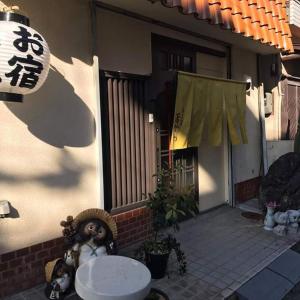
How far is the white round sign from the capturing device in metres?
3.23

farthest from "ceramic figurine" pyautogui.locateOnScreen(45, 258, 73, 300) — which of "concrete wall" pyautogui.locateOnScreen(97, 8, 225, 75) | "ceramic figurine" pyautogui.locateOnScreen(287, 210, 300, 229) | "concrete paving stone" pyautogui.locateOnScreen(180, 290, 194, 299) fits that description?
"ceramic figurine" pyautogui.locateOnScreen(287, 210, 300, 229)

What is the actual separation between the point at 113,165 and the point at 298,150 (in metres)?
4.97

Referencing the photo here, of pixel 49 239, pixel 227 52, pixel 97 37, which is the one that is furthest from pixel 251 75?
pixel 49 239

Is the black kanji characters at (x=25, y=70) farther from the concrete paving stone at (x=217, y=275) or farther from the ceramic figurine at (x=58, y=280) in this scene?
the concrete paving stone at (x=217, y=275)

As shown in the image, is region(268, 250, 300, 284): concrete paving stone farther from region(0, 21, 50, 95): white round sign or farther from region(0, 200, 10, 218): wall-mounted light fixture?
region(0, 21, 50, 95): white round sign

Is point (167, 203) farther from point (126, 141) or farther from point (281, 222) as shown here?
point (281, 222)

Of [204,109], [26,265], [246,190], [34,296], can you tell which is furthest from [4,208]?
[246,190]

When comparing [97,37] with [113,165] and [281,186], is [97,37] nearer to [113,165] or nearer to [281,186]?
[113,165]

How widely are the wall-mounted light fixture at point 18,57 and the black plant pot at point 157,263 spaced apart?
266cm

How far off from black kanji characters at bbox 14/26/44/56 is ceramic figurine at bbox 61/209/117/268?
2.14 m

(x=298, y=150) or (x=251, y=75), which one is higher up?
(x=251, y=75)

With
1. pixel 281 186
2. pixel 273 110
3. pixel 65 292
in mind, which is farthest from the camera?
pixel 273 110

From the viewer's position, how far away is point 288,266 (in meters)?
5.35

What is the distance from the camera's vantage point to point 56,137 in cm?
463
